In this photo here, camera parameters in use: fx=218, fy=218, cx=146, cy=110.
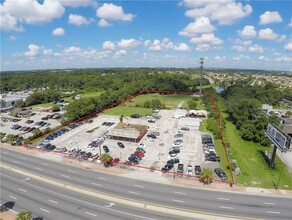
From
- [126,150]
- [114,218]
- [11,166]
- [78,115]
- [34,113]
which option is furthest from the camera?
[34,113]

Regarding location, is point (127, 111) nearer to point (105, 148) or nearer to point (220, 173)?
point (105, 148)

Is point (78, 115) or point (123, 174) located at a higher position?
point (78, 115)

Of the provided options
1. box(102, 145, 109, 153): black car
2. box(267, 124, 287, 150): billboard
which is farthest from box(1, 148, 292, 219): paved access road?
box(267, 124, 287, 150): billboard

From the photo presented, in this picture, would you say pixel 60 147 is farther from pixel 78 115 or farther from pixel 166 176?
pixel 166 176

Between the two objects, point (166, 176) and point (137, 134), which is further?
point (137, 134)

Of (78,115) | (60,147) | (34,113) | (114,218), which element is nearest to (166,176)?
(114,218)

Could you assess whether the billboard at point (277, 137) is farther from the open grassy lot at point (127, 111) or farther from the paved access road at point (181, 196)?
the open grassy lot at point (127, 111)

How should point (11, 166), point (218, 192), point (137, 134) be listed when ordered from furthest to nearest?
point (137, 134) → point (11, 166) → point (218, 192)
